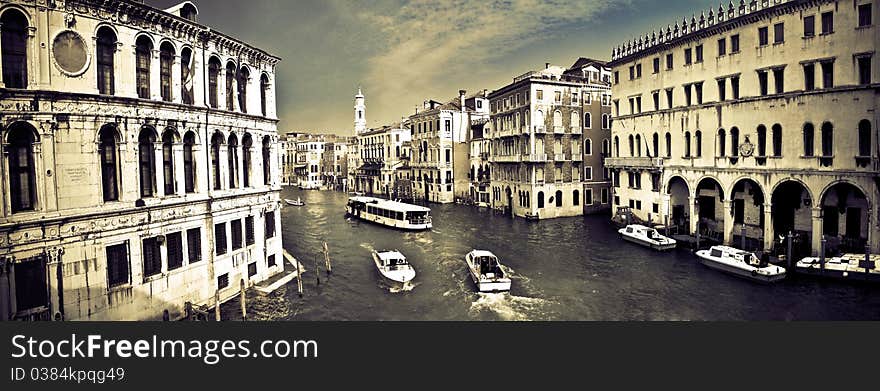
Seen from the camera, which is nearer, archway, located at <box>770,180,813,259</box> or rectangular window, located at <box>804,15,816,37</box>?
rectangular window, located at <box>804,15,816,37</box>

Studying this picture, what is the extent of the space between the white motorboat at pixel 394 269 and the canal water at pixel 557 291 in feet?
1.90

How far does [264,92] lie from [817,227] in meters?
24.3

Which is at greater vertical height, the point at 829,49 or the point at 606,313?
the point at 829,49

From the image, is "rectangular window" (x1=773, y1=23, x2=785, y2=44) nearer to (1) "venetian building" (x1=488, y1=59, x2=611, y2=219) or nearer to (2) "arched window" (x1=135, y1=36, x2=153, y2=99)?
(1) "venetian building" (x1=488, y1=59, x2=611, y2=219)

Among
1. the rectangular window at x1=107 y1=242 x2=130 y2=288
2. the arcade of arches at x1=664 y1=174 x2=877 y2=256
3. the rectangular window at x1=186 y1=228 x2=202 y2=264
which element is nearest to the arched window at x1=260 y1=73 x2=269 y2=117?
the rectangular window at x1=186 y1=228 x2=202 y2=264

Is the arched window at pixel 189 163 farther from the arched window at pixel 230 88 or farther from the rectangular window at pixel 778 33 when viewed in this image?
the rectangular window at pixel 778 33

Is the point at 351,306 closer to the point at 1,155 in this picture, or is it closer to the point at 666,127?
the point at 1,155

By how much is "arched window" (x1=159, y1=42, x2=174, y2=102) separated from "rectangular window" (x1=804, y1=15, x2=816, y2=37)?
82.6 ft

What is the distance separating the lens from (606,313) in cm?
1555

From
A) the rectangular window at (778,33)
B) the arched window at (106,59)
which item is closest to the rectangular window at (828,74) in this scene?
the rectangular window at (778,33)

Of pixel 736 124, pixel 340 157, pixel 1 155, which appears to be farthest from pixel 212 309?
pixel 340 157

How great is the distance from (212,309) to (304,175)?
70.3m

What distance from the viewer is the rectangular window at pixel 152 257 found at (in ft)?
41.7

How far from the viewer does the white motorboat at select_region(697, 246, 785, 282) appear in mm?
17875
